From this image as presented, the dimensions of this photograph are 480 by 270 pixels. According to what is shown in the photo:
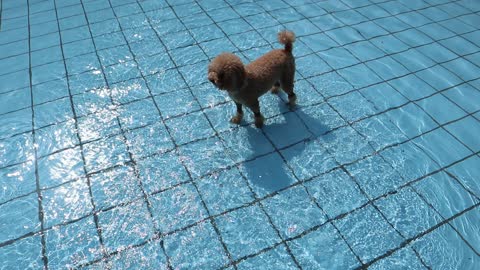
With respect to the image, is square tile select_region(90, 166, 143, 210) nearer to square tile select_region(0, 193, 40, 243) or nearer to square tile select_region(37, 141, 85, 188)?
square tile select_region(37, 141, 85, 188)

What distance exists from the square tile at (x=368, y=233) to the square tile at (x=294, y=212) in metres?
0.23

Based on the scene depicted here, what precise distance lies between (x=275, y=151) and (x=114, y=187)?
174 centimetres

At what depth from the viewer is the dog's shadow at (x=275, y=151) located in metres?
3.46

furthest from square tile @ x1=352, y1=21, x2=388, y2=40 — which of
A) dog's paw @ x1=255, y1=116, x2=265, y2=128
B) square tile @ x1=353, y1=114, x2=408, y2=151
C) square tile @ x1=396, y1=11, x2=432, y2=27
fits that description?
dog's paw @ x1=255, y1=116, x2=265, y2=128

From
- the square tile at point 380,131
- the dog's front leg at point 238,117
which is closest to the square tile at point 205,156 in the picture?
the dog's front leg at point 238,117

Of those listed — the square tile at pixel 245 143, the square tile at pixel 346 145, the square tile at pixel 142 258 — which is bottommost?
the square tile at pixel 142 258

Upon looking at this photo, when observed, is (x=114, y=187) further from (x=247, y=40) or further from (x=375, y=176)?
(x=247, y=40)

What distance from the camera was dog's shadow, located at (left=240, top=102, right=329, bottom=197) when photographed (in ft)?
11.4

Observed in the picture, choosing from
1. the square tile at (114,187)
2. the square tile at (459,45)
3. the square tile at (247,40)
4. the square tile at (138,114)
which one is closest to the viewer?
the square tile at (114,187)

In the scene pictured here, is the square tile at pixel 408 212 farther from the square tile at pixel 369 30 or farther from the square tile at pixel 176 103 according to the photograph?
the square tile at pixel 369 30

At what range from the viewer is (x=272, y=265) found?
9.41 feet

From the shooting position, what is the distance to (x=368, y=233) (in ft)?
10.0

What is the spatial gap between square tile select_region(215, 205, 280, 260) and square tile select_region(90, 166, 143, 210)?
0.93 metres

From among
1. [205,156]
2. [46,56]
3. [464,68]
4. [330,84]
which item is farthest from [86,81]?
[464,68]
